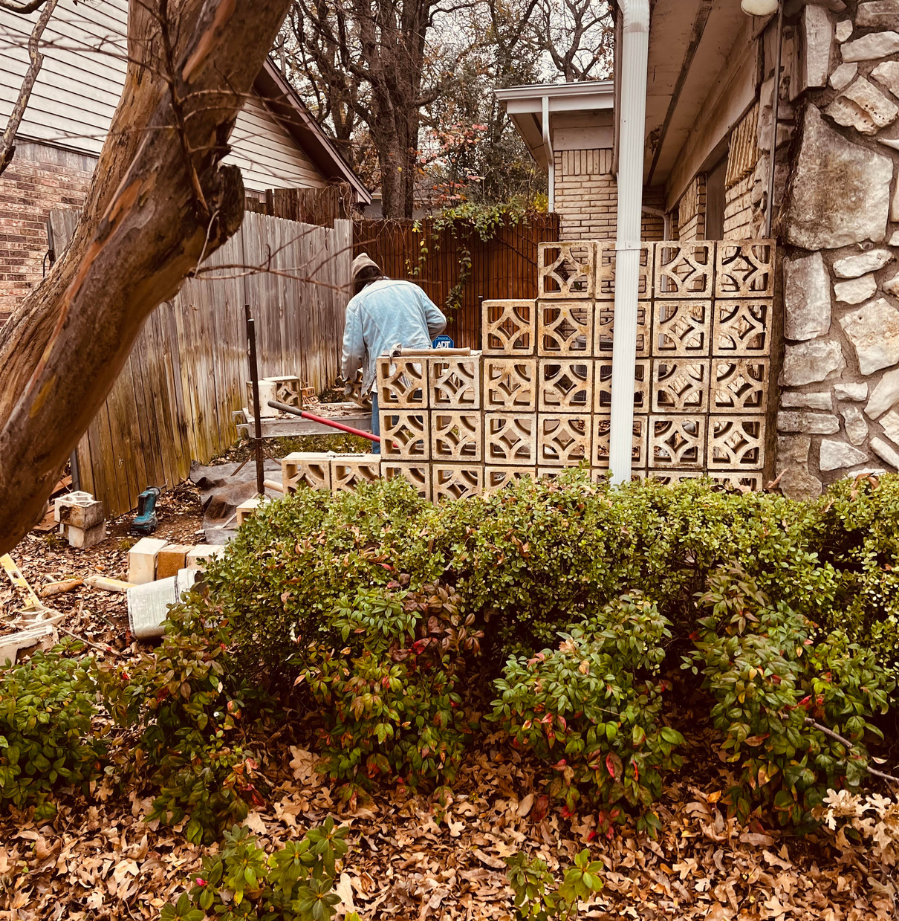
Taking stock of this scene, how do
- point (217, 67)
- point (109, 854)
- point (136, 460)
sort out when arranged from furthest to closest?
point (136, 460)
point (109, 854)
point (217, 67)

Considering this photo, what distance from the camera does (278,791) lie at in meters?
2.99

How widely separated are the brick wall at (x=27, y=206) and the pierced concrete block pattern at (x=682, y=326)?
7067 mm

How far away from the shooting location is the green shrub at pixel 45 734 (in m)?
2.72

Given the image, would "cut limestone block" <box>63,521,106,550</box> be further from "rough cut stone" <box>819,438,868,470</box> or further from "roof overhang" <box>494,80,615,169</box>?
"roof overhang" <box>494,80,615,169</box>

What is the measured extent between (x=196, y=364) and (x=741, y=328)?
5385mm

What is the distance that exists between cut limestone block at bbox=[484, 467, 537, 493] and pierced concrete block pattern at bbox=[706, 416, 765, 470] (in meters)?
1.06

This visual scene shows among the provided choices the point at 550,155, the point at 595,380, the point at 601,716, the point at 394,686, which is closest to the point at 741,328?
the point at 595,380

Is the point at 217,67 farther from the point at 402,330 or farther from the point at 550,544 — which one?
the point at 402,330

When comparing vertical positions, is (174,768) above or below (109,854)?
above

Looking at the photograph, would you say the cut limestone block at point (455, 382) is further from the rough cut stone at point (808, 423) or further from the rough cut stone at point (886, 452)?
the rough cut stone at point (886, 452)

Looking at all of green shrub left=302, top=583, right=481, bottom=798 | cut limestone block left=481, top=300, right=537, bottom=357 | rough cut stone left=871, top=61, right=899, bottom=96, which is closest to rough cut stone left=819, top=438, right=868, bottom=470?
cut limestone block left=481, top=300, right=537, bottom=357

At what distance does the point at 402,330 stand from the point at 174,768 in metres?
4.17

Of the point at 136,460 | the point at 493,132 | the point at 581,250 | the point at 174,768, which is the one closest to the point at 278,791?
the point at 174,768

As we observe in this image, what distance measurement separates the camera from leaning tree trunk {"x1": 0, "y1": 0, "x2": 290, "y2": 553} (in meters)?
1.75
